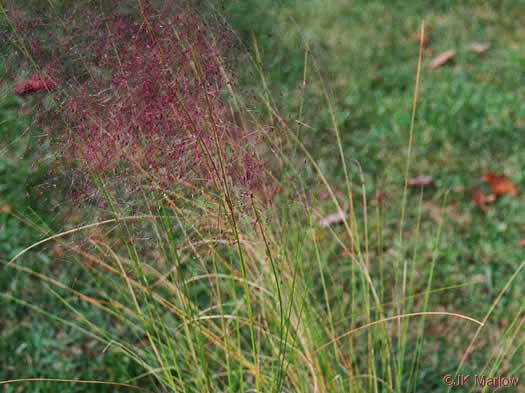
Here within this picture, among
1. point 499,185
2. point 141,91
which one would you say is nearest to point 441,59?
point 499,185

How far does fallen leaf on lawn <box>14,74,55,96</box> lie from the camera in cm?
105

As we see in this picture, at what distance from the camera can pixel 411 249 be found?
7.48 ft

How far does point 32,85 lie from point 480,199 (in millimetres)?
1964

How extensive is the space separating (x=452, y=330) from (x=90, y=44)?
4.98ft

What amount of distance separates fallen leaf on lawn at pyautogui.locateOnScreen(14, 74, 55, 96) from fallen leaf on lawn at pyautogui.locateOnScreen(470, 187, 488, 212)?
1917 millimetres

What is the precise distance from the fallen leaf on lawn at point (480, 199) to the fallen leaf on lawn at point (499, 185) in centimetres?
6

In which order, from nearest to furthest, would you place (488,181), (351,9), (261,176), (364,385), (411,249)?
(261,176)
(364,385)
(411,249)
(488,181)
(351,9)

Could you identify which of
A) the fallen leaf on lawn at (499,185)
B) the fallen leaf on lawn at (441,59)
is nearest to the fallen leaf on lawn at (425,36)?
the fallen leaf on lawn at (441,59)

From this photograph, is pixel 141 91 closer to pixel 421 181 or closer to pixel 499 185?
pixel 421 181

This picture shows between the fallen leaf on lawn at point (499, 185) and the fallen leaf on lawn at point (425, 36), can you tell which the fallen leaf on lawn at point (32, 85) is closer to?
the fallen leaf on lawn at point (499, 185)

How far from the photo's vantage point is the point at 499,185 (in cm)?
249

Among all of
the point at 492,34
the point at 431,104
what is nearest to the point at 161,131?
the point at 431,104

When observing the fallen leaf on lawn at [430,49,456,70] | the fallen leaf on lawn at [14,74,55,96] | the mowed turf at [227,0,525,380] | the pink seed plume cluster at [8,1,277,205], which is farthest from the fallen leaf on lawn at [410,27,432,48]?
the fallen leaf on lawn at [14,74,55,96]

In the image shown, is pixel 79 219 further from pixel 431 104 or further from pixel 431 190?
pixel 431 104
